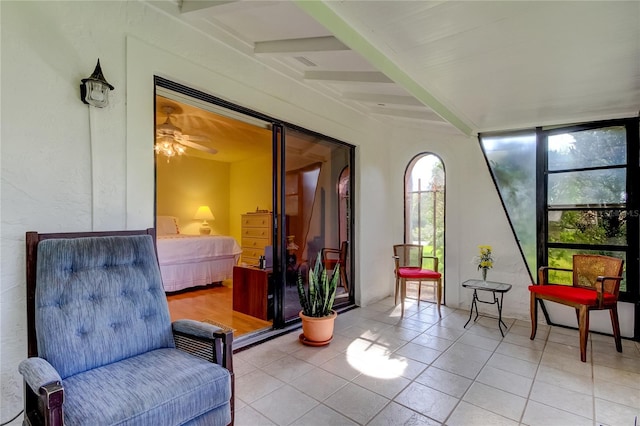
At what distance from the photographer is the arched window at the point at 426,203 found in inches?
182

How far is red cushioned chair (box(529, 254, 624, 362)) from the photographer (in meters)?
2.72

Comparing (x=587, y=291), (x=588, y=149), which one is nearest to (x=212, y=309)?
(x=587, y=291)

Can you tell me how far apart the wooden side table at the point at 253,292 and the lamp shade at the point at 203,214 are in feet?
11.1

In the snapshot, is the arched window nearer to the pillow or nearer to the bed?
the bed

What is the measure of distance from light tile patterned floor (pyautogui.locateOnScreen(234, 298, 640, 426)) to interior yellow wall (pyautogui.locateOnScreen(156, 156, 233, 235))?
4634mm

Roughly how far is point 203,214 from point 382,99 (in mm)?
4907

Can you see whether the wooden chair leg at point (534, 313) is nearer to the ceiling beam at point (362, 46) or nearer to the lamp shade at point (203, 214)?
the ceiling beam at point (362, 46)

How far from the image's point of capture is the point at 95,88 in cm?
184

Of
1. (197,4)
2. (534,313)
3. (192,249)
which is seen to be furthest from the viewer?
(192,249)

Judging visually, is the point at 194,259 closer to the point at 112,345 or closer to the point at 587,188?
the point at 112,345

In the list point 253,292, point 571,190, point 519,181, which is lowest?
point 253,292

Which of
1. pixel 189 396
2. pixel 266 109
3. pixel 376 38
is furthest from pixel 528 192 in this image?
pixel 189 396

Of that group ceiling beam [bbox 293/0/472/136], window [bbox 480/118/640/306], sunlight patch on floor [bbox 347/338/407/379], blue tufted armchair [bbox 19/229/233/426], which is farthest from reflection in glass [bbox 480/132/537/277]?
blue tufted armchair [bbox 19/229/233/426]

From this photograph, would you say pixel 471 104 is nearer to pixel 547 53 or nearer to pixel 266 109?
pixel 547 53
